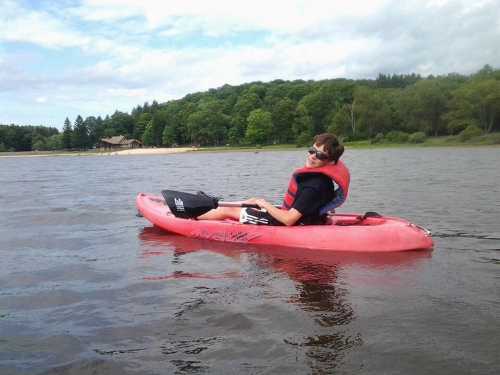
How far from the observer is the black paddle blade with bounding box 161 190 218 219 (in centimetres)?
852

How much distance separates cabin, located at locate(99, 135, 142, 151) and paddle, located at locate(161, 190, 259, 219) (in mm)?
116859

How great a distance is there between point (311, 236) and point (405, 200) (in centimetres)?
605

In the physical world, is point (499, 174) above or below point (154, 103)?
below

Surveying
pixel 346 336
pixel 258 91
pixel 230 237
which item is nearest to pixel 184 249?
pixel 230 237

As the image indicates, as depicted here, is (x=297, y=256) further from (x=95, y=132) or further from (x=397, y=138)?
(x=95, y=132)

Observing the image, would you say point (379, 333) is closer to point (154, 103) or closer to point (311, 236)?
point (311, 236)

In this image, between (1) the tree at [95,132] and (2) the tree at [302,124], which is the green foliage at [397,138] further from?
(1) the tree at [95,132]

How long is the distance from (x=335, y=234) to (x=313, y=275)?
1.30 meters

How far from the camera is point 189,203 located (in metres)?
8.61

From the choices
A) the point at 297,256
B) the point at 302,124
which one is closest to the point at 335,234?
the point at 297,256

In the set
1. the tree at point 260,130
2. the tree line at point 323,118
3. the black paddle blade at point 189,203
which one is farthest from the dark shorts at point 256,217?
the tree at point 260,130

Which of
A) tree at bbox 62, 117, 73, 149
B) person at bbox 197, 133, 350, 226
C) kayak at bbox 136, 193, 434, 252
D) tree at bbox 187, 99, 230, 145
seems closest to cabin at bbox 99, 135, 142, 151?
tree at bbox 62, 117, 73, 149

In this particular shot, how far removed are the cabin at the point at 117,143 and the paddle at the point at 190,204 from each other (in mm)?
116859

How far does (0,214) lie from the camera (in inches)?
477
